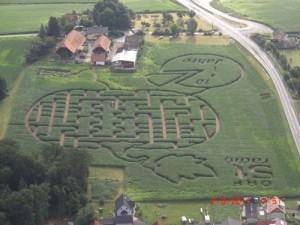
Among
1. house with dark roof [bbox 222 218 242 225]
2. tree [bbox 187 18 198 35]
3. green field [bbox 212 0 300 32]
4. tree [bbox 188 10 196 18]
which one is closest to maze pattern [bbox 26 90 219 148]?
house with dark roof [bbox 222 218 242 225]

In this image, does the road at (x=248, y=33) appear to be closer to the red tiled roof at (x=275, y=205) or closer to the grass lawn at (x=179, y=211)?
the red tiled roof at (x=275, y=205)

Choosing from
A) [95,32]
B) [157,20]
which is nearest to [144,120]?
[95,32]

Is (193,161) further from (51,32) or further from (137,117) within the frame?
(51,32)

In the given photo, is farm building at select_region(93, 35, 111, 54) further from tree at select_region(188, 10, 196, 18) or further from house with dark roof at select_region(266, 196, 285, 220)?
house with dark roof at select_region(266, 196, 285, 220)

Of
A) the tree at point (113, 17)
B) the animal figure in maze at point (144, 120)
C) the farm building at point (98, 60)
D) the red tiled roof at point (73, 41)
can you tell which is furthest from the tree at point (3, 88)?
the tree at point (113, 17)

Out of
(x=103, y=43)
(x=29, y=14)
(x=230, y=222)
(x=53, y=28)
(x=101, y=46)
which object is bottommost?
(x=230, y=222)

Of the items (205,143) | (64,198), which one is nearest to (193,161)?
(205,143)

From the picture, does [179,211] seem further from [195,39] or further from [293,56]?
[195,39]

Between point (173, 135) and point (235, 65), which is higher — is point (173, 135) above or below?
below
